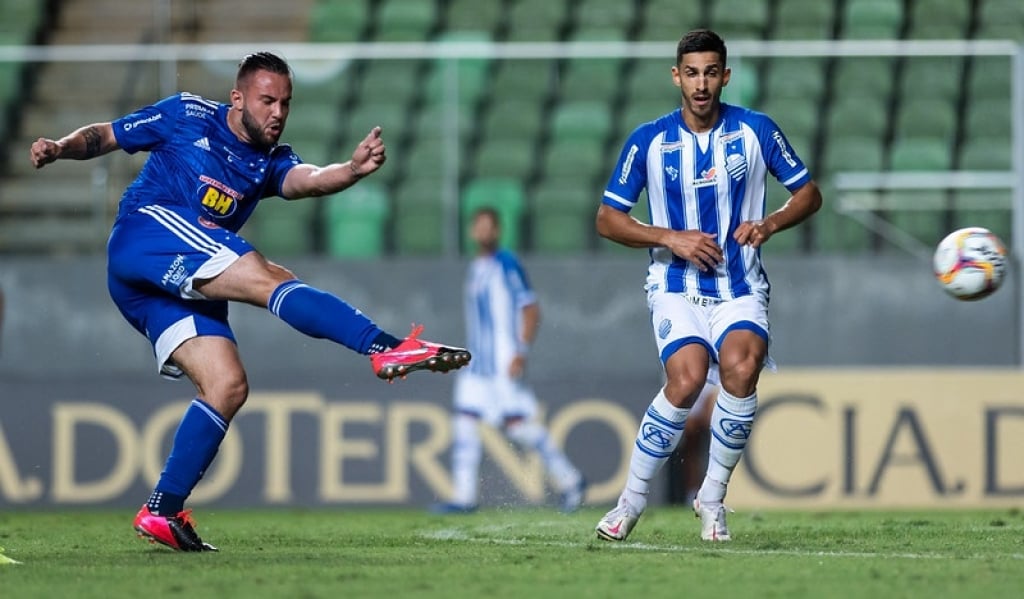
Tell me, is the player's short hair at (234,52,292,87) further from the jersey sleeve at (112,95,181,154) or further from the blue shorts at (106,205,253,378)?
the blue shorts at (106,205,253,378)

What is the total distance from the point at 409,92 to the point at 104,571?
292 inches

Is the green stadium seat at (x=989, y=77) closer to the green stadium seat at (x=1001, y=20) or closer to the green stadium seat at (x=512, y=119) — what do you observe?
the green stadium seat at (x=1001, y=20)

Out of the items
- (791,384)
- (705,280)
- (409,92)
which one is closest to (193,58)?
(409,92)

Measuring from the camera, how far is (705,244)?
283 inches

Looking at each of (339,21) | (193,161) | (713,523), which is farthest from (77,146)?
(339,21)

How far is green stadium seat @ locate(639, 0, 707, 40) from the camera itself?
1475cm

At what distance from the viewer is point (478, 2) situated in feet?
51.0

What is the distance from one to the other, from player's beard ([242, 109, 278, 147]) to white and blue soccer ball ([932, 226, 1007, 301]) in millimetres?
3095

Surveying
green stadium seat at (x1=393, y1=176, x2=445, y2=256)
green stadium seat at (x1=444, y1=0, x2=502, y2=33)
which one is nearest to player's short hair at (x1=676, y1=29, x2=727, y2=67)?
green stadium seat at (x1=393, y1=176, x2=445, y2=256)

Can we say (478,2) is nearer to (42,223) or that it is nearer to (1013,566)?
(42,223)

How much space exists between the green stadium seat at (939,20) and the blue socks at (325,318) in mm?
9054

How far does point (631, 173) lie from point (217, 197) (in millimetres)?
1749

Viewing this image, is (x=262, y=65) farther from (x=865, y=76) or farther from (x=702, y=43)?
(x=865, y=76)

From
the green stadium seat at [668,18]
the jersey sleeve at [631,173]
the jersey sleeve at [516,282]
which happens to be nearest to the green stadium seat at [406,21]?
the green stadium seat at [668,18]
